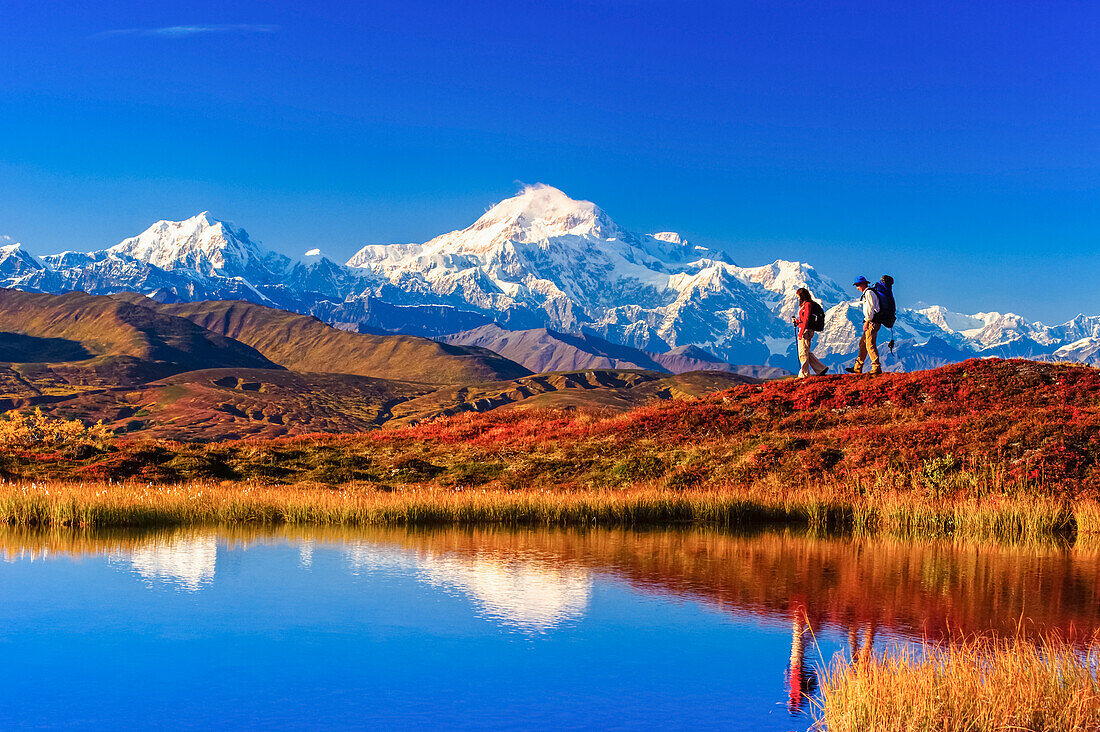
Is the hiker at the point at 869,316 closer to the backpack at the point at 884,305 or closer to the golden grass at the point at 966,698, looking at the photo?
the backpack at the point at 884,305

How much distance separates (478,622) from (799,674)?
5.14 meters

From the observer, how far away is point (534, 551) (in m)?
23.3

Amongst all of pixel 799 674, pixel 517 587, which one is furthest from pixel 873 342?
pixel 799 674

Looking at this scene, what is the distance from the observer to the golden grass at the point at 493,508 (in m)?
27.8

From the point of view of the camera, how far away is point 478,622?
16.3 m

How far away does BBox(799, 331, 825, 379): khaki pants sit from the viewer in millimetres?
40903

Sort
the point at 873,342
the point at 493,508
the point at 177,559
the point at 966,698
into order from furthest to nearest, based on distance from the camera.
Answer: the point at 873,342, the point at 493,508, the point at 177,559, the point at 966,698

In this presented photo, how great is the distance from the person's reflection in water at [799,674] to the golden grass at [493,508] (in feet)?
39.3

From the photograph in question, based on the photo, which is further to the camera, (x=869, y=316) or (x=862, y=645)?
(x=869, y=316)

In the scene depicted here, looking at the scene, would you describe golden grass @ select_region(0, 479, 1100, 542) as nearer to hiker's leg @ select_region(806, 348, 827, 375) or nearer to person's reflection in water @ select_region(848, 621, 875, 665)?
person's reflection in water @ select_region(848, 621, 875, 665)

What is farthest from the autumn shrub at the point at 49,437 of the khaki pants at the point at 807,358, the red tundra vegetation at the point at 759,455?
the khaki pants at the point at 807,358

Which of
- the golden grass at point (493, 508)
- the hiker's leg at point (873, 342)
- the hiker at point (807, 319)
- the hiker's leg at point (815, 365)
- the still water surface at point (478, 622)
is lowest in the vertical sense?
the still water surface at point (478, 622)

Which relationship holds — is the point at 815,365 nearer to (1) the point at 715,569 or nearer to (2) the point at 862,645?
(1) the point at 715,569

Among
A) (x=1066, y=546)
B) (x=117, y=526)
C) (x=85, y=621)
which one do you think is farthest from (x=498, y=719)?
(x=117, y=526)
